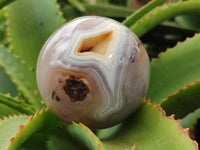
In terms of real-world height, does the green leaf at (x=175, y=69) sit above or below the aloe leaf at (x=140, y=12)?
below

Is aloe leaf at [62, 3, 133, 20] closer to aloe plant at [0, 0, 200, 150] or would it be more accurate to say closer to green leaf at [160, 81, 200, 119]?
aloe plant at [0, 0, 200, 150]

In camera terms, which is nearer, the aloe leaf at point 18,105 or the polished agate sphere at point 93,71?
the polished agate sphere at point 93,71

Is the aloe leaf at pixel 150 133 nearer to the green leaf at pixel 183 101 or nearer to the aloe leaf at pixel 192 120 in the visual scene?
the green leaf at pixel 183 101

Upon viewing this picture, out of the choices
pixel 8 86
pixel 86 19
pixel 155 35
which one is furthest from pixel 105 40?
pixel 155 35

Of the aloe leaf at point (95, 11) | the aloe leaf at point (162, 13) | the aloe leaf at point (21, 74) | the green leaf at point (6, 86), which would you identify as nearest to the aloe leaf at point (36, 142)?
the aloe leaf at point (21, 74)

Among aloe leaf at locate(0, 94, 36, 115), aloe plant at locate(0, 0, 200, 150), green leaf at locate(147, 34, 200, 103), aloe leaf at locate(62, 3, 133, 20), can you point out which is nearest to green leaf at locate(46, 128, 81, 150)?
aloe plant at locate(0, 0, 200, 150)

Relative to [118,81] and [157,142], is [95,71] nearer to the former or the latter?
[118,81]

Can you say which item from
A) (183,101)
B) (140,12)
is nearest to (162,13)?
(140,12)
